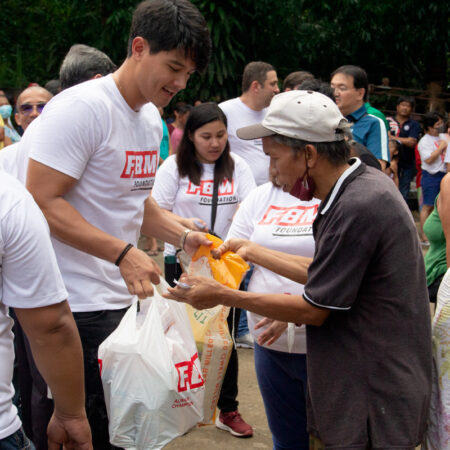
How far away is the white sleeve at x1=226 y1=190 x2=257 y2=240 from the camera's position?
10.5 feet

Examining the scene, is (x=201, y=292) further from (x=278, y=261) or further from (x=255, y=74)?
(x=255, y=74)

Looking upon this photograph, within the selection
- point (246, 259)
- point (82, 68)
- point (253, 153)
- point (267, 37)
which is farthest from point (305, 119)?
point (267, 37)

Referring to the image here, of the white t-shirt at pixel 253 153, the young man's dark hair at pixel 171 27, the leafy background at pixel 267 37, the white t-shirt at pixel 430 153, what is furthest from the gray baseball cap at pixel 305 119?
the leafy background at pixel 267 37

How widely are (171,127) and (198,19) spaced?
911cm

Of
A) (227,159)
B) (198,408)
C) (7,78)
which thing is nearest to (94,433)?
(198,408)

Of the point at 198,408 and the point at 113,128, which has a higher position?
the point at 113,128

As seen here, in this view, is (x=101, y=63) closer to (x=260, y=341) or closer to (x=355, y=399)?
(x=260, y=341)

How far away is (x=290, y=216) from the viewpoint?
3057 mm

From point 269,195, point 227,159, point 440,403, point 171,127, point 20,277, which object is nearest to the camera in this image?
point 20,277

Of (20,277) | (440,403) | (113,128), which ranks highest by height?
(113,128)

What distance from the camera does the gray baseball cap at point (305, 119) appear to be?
2299 mm

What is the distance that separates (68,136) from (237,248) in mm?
884

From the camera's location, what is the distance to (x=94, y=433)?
2.77 meters

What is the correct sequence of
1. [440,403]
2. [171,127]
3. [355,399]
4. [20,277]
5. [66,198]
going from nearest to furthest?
[20,277]
[355,399]
[440,403]
[66,198]
[171,127]
